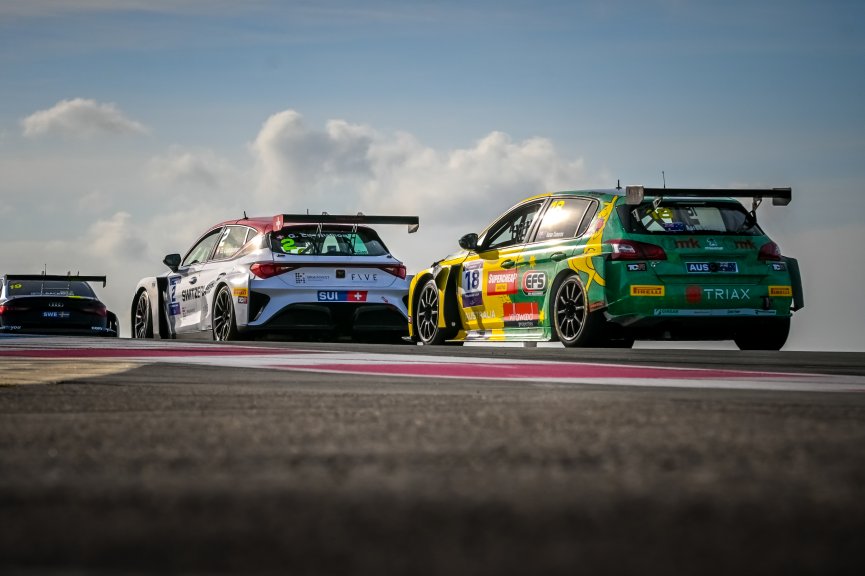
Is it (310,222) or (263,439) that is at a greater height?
(310,222)

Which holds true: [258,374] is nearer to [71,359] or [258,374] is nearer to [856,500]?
[71,359]

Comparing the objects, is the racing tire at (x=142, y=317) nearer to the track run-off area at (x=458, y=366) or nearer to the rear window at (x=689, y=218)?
the track run-off area at (x=458, y=366)

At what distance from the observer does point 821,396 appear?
604cm

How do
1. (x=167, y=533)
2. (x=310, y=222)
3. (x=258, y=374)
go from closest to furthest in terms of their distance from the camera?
(x=167, y=533), (x=258, y=374), (x=310, y=222)

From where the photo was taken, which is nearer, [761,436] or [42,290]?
[761,436]

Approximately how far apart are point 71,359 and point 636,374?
3.78 m

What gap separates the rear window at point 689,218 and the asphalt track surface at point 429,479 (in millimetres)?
6079

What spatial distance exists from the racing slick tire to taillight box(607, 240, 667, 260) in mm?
2950

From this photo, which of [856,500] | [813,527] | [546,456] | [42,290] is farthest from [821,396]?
[42,290]

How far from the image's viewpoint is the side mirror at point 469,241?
14266 mm

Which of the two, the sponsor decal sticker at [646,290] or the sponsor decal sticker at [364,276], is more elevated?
the sponsor decal sticker at [364,276]

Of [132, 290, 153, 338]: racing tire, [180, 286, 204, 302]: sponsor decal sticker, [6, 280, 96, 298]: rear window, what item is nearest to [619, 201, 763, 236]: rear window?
[180, 286, 204, 302]: sponsor decal sticker

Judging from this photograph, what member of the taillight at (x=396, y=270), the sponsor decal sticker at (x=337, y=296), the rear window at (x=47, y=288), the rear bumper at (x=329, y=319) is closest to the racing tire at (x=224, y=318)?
the rear bumper at (x=329, y=319)

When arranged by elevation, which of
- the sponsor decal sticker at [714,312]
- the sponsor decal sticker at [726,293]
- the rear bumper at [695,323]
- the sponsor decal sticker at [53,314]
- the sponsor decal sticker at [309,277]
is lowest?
the rear bumper at [695,323]
